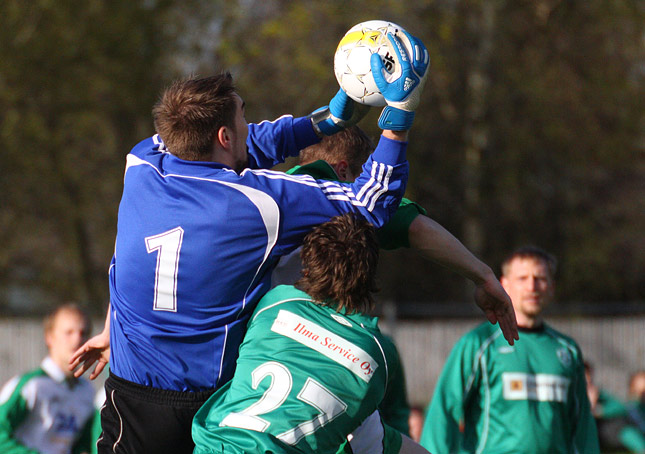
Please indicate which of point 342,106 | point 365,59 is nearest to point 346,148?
point 342,106

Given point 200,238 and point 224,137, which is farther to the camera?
point 224,137

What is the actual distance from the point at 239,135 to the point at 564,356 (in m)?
3.13

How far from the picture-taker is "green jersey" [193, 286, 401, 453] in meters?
2.95

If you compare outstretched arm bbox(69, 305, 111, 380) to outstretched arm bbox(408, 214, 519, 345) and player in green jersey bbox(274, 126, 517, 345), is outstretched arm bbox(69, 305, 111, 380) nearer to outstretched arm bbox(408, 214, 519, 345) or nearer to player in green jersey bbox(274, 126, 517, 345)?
player in green jersey bbox(274, 126, 517, 345)

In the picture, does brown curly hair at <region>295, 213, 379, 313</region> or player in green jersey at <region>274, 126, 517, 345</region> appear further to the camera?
player in green jersey at <region>274, 126, 517, 345</region>

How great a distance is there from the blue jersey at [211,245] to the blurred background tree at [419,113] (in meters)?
16.5

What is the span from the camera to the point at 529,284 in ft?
18.7

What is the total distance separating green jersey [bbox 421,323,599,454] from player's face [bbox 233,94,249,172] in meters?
2.57

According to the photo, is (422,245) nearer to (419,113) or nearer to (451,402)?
(451,402)

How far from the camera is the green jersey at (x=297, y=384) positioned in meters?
2.95

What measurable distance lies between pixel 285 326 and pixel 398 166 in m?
0.69

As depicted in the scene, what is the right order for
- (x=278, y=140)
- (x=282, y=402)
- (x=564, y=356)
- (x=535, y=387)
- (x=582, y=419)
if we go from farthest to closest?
(x=564, y=356), (x=535, y=387), (x=582, y=419), (x=278, y=140), (x=282, y=402)

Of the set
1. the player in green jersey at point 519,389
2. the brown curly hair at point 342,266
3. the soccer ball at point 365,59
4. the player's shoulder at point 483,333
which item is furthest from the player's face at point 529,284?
the brown curly hair at point 342,266

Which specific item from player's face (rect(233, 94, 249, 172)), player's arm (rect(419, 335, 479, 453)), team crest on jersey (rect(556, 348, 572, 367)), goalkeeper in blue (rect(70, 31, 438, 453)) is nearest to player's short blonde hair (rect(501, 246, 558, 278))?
team crest on jersey (rect(556, 348, 572, 367))
